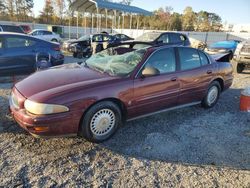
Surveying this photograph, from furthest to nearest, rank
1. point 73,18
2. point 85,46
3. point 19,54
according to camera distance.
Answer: point 73,18 < point 85,46 < point 19,54

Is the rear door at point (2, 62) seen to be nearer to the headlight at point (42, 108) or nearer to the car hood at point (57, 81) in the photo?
the car hood at point (57, 81)

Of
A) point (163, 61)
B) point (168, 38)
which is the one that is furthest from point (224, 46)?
point (163, 61)

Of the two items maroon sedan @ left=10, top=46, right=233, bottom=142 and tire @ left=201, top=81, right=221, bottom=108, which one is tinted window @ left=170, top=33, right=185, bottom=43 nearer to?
tire @ left=201, top=81, right=221, bottom=108

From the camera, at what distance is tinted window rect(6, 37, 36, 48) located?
23.7 ft

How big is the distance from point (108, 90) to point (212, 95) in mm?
3080

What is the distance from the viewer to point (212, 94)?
566 cm

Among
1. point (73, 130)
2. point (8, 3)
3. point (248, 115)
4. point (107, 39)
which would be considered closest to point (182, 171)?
point (73, 130)

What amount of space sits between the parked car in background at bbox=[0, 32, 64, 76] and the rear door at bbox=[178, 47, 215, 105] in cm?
486

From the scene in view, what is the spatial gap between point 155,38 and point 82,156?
9.40m

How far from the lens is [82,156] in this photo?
3404mm

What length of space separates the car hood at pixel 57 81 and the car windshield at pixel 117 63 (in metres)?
0.18

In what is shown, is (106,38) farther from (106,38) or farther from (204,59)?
(204,59)

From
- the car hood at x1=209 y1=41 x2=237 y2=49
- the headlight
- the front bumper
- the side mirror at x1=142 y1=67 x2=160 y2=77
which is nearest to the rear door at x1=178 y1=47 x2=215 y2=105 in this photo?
the side mirror at x1=142 y1=67 x2=160 y2=77

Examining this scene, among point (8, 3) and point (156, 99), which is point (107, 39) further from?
point (8, 3)
